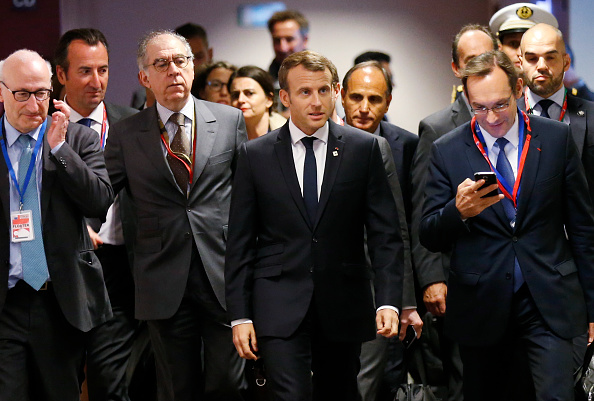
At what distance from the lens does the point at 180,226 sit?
4.55 metres

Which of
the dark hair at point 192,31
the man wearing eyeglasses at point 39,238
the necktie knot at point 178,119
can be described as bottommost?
the man wearing eyeglasses at point 39,238

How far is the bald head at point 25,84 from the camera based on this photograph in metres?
4.27

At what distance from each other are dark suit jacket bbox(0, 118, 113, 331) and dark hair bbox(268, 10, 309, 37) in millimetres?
3124

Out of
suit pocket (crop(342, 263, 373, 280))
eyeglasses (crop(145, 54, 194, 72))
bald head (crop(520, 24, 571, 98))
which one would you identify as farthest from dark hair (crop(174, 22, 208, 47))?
suit pocket (crop(342, 263, 373, 280))

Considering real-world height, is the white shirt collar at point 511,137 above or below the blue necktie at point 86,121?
above

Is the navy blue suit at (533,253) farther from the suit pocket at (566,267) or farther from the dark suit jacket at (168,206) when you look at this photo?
the dark suit jacket at (168,206)

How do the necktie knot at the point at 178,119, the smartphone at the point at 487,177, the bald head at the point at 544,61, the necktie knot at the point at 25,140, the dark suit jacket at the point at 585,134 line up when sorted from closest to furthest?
the smartphone at the point at 487,177 < the necktie knot at the point at 25,140 < the necktie knot at the point at 178,119 < the dark suit jacket at the point at 585,134 < the bald head at the point at 544,61

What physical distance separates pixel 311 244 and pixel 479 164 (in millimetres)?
850

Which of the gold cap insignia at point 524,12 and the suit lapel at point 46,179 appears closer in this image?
the suit lapel at point 46,179

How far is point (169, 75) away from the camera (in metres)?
4.68

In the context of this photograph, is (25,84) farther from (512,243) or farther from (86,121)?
(512,243)

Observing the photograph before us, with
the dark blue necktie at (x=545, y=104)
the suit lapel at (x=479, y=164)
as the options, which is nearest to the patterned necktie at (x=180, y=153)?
the suit lapel at (x=479, y=164)

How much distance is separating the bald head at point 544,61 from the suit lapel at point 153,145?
2.04 m

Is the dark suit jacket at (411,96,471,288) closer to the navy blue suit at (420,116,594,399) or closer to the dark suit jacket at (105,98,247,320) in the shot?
the navy blue suit at (420,116,594,399)
